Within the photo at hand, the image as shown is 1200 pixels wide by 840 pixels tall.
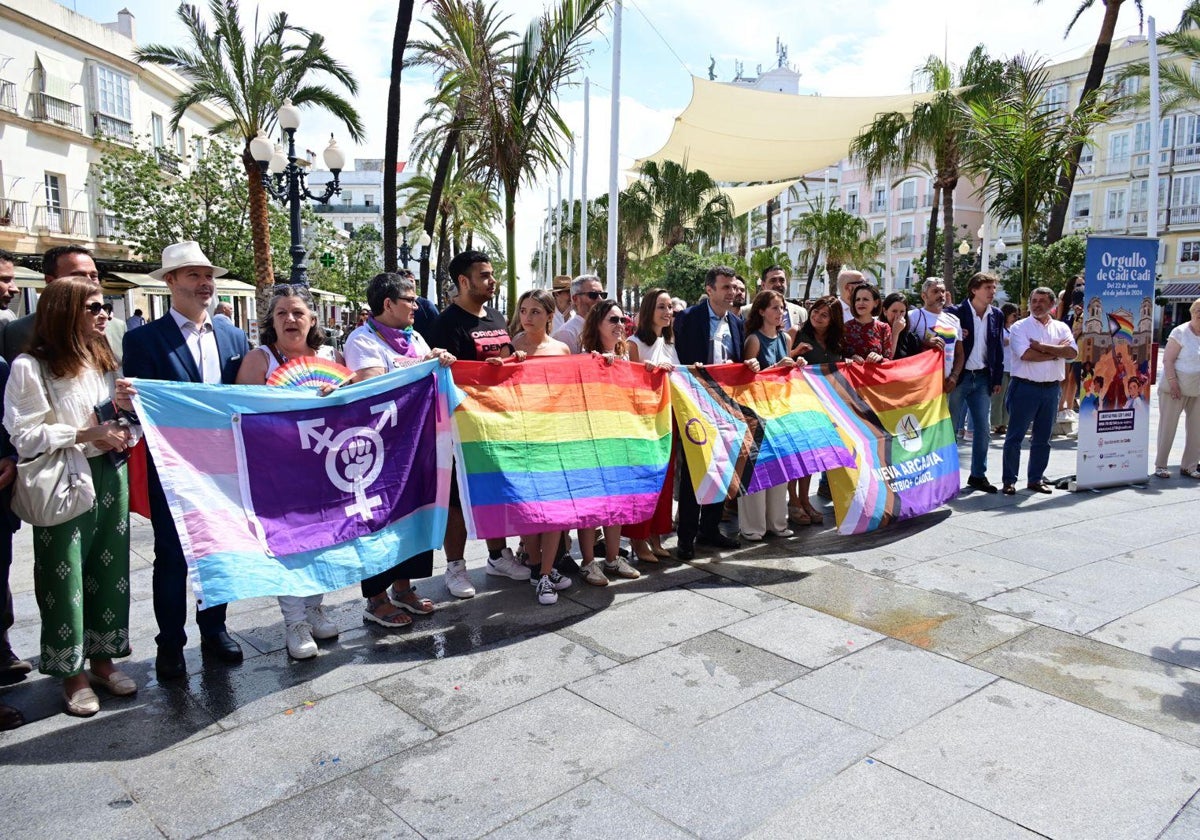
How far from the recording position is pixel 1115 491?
7637mm

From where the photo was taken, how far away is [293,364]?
4.00m

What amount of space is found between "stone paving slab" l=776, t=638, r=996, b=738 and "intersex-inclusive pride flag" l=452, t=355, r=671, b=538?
157cm

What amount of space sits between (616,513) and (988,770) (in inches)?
94.9

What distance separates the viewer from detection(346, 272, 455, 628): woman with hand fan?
14.2 feet

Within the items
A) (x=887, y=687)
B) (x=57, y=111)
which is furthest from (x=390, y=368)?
(x=57, y=111)

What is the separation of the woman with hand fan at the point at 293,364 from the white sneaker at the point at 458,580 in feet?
2.76

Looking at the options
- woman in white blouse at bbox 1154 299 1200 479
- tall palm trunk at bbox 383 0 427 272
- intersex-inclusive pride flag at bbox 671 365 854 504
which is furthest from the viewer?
tall palm trunk at bbox 383 0 427 272

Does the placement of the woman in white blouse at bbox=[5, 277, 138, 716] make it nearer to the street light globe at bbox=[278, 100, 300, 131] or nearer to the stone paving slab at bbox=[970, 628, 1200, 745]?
the stone paving slab at bbox=[970, 628, 1200, 745]

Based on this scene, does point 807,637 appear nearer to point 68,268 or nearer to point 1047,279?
point 68,268

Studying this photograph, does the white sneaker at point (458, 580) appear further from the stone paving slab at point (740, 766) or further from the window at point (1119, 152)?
the window at point (1119, 152)

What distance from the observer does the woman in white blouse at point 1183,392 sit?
8.19m

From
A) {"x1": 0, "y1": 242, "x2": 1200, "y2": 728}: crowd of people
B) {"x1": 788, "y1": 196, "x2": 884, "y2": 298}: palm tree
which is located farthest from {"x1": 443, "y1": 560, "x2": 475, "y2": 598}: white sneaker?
{"x1": 788, "y1": 196, "x2": 884, "y2": 298}: palm tree

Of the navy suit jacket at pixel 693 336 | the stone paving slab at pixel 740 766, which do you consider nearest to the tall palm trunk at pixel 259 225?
the navy suit jacket at pixel 693 336

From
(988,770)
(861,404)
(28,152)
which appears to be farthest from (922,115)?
(28,152)
